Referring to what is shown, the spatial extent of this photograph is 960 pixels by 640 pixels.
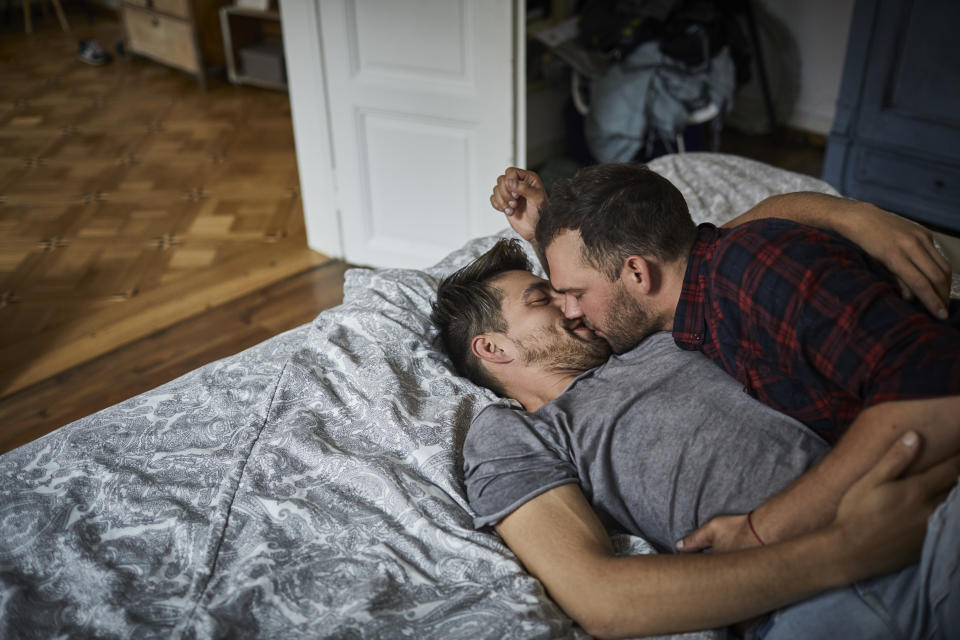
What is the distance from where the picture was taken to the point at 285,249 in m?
3.23

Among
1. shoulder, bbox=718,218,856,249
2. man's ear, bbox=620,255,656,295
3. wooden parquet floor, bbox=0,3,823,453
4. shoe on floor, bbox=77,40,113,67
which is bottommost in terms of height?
wooden parquet floor, bbox=0,3,823,453

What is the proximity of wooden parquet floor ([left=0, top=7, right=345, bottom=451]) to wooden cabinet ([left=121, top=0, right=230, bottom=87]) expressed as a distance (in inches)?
5.8

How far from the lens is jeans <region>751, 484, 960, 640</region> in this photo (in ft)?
3.03

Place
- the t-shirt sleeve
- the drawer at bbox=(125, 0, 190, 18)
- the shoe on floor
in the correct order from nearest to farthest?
the t-shirt sleeve → the drawer at bbox=(125, 0, 190, 18) → the shoe on floor

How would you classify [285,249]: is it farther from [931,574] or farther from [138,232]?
[931,574]

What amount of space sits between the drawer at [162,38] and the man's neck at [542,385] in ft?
14.4

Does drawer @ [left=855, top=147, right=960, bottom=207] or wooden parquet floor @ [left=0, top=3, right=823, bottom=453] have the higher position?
drawer @ [left=855, top=147, right=960, bottom=207]

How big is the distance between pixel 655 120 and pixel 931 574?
8.84ft

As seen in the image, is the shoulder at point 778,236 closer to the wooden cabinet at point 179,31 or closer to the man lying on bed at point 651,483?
the man lying on bed at point 651,483

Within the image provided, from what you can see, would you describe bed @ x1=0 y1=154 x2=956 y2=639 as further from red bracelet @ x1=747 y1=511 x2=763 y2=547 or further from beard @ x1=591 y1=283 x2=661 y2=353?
beard @ x1=591 y1=283 x2=661 y2=353

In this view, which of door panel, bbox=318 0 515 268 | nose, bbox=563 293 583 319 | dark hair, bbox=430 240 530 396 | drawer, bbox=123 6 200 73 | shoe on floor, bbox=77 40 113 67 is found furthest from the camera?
shoe on floor, bbox=77 40 113 67

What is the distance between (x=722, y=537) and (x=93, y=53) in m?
5.72

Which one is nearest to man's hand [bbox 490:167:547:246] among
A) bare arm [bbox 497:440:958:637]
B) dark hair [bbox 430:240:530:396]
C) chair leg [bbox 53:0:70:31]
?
dark hair [bbox 430:240:530:396]

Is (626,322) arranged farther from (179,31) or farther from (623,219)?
(179,31)
